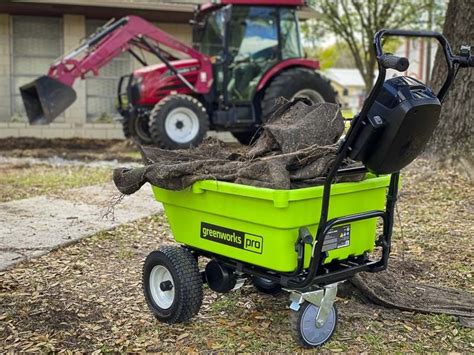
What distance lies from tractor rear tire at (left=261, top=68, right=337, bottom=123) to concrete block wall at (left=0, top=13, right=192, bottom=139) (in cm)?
488

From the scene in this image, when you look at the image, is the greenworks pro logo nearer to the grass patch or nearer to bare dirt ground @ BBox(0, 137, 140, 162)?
the grass patch

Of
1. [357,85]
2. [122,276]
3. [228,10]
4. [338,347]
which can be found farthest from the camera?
[357,85]

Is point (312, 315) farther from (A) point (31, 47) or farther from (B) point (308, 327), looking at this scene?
(A) point (31, 47)

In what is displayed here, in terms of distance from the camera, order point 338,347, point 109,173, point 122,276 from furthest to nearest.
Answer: point 109,173, point 122,276, point 338,347

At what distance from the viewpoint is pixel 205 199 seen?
3332mm

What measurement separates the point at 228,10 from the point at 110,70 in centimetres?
A: 553

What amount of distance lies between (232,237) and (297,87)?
774cm

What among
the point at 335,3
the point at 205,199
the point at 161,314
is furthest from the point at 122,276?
the point at 335,3

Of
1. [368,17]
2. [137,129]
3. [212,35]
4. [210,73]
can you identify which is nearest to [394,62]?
[210,73]

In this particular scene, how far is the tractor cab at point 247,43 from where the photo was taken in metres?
10.5

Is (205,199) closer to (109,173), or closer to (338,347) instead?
(338,347)

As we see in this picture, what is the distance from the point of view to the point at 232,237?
10.6 feet

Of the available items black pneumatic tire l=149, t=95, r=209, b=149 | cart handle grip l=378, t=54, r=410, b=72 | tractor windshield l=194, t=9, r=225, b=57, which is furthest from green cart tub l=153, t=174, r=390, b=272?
tractor windshield l=194, t=9, r=225, b=57

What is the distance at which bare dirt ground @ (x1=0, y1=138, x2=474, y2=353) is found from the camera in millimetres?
3295
